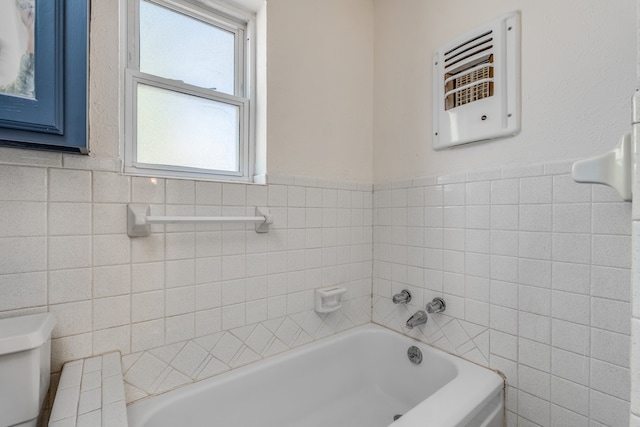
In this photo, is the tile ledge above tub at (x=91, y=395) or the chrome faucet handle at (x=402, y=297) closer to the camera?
the tile ledge above tub at (x=91, y=395)

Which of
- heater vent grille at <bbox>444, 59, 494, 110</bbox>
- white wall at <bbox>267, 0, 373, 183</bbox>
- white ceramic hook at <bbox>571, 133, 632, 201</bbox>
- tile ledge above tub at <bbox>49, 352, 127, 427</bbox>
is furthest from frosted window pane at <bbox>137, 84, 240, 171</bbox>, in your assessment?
white ceramic hook at <bbox>571, 133, 632, 201</bbox>

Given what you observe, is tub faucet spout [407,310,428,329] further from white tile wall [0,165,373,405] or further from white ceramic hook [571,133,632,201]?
white ceramic hook [571,133,632,201]

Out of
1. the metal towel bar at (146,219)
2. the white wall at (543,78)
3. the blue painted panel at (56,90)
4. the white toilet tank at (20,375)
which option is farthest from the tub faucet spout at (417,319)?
the blue painted panel at (56,90)

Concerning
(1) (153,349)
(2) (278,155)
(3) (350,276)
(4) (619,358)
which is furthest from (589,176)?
(1) (153,349)

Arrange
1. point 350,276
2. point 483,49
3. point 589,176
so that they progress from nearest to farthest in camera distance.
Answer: point 589,176 < point 483,49 < point 350,276

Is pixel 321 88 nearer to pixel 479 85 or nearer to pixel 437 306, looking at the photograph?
pixel 479 85

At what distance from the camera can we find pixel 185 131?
134 cm

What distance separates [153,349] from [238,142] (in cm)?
98

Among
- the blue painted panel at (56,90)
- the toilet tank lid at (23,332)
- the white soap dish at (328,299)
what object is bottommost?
the white soap dish at (328,299)

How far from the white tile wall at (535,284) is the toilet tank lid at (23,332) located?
1486 mm

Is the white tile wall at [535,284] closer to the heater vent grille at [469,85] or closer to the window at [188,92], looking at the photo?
the heater vent grille at [469,85]

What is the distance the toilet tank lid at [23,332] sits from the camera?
2.27 ft

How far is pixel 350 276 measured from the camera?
1.72 metres

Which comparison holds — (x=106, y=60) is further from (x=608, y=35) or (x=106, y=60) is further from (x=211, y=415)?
(x=608, y=35)
